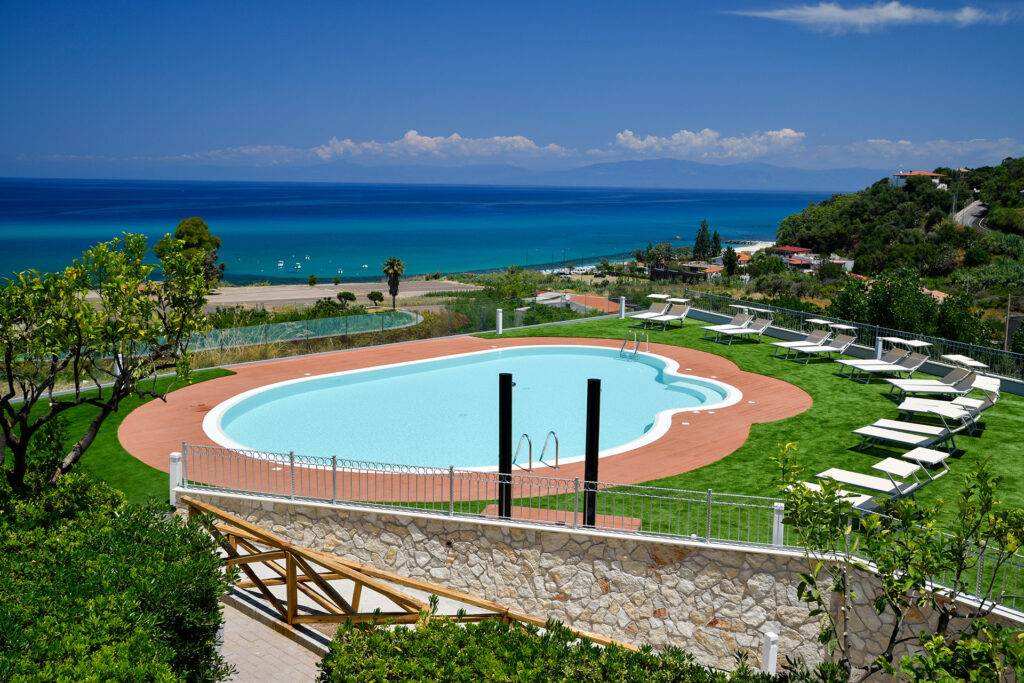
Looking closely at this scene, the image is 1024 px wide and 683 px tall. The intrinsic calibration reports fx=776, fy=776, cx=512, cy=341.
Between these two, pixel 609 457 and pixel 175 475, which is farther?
pixel 609 457

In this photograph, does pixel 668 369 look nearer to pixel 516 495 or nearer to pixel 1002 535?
pixel 516 495

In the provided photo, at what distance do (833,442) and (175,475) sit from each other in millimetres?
12311

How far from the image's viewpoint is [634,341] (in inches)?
1005

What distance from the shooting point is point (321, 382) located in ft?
68.4

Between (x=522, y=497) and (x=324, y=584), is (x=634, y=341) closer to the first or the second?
(x=522, y=497)

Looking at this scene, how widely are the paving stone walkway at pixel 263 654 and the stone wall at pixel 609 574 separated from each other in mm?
2161

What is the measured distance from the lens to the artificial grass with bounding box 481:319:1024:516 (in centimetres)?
1324

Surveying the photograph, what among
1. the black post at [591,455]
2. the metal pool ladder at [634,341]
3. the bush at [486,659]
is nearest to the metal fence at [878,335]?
the metal pool ladder at [634,341]

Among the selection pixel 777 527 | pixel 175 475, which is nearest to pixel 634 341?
pixel 777 527

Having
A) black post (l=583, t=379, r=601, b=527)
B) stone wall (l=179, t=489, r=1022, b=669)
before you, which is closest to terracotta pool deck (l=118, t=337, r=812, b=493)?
stone wall (l=179, t=489, r=1022, b=669)

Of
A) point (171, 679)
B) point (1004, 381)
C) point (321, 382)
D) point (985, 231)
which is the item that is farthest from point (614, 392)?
point (985, 231)

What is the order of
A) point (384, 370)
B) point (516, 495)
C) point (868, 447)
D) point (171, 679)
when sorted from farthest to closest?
point (384, 370) → point (868, 447) → point (516, 495) → point (171, 679)

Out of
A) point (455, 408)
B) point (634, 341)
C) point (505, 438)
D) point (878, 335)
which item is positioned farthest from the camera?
point (634, 341)

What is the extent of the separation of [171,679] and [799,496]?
5.62 meters
